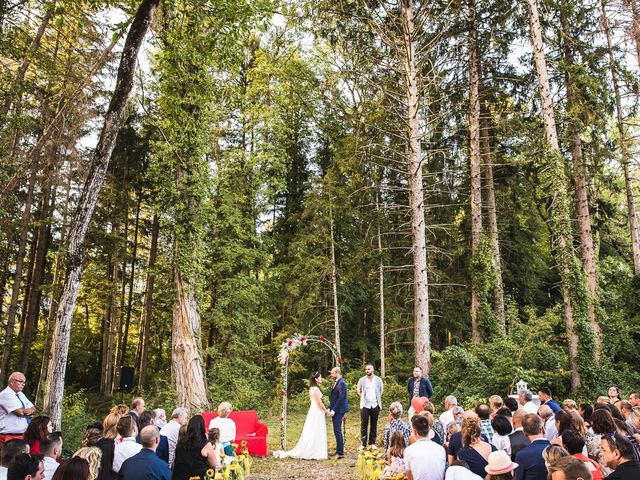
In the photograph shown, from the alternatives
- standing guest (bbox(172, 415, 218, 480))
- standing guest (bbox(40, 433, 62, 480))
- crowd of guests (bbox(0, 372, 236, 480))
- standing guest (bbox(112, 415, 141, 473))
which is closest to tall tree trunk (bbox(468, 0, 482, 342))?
crowd of guests (bbox(0, 372, 236, 480))

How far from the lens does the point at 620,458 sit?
3236mm

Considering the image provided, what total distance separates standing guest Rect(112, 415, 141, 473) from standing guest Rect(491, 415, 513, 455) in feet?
11.5

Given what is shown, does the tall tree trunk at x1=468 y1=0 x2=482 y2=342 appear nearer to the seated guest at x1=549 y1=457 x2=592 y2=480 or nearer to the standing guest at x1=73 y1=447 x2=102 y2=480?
the seated guest at x1=549 y1=457 x2=592 y2=480

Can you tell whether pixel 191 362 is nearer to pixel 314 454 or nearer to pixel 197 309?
pixel 197 309

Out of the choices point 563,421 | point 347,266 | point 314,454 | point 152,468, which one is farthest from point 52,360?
point 347,266

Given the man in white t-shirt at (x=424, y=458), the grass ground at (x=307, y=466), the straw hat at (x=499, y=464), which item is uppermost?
the straw hat at (x=499, y=464)

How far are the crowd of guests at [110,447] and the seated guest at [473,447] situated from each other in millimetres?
2514

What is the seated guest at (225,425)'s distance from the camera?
6.12 meters

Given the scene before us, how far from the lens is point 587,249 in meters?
13.2

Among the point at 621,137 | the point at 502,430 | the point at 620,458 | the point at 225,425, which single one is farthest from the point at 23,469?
the point at 621,137

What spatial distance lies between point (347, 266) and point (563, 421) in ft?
47.3

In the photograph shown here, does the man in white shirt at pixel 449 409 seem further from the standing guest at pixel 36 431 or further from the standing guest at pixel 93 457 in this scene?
the standing guest at pixel 36 431

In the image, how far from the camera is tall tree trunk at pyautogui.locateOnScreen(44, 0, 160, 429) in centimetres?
647

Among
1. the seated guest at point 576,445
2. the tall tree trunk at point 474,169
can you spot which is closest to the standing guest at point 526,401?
the seated guest at point 576,445
